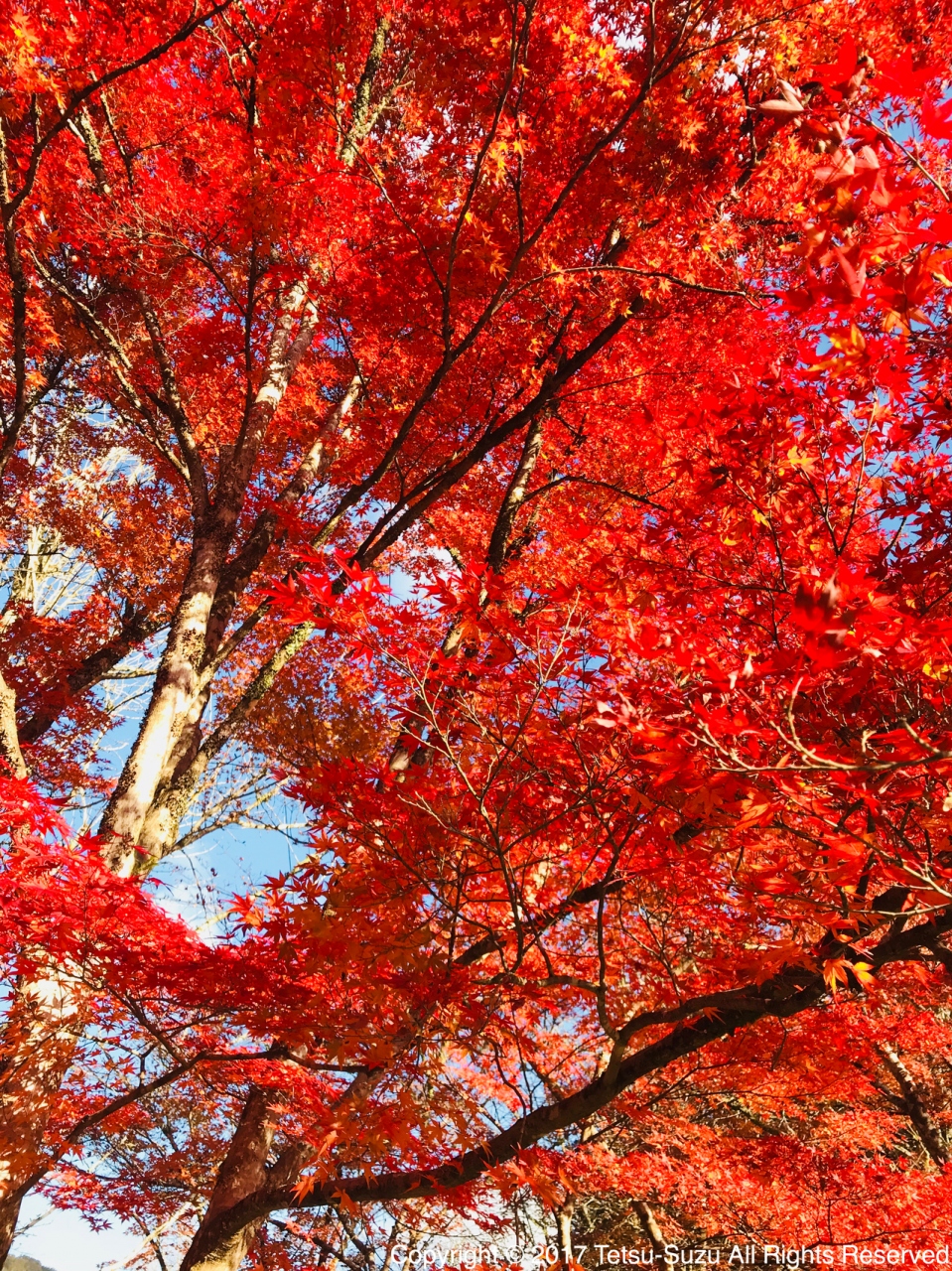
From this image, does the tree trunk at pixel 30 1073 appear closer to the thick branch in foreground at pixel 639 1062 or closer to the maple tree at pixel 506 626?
A: the maple tree at pixel 506 626

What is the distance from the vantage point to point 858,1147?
32.7 feet

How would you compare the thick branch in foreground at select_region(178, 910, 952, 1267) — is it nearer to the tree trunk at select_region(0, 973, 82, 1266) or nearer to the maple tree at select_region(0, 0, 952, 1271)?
the maple tree at select_region(0, 0, 952, 1271)

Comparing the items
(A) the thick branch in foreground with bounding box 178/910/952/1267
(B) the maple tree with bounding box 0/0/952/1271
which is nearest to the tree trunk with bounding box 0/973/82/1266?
(B) the maple tree with bounding box 0/0/952/1271

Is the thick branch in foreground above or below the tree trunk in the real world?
below

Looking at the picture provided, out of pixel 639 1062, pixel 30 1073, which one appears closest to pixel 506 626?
pixel 639 1062

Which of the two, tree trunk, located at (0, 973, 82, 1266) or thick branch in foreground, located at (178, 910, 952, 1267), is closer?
thick branch in foreground, located at (178, 910, 952, 1267)

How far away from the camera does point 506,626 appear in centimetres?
388

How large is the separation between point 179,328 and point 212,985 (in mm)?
10545

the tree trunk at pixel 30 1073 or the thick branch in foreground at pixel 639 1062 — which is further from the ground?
the tree trunk at pixel 30 1073

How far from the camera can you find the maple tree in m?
3.25

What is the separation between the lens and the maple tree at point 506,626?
3252mm

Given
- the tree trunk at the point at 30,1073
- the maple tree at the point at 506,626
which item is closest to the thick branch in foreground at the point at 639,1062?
the maple tree at the point at 506,626

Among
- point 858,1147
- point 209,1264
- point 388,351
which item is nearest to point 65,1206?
point 209,1264

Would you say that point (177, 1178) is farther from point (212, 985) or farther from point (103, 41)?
point (103, 41)
